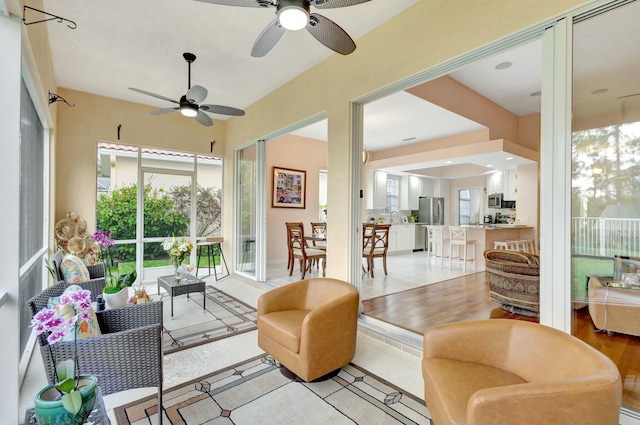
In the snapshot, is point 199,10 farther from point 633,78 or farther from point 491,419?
point 491,419

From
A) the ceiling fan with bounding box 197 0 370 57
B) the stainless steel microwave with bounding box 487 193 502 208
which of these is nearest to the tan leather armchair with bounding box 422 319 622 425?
the ceiling fan with bounding box 197 0 370 57

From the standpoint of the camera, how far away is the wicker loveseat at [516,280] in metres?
3.04

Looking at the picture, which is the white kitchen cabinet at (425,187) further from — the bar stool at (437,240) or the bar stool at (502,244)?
the bar stool at (502,244)

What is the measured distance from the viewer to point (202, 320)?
11.1ft

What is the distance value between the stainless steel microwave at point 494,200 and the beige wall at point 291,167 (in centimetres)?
487

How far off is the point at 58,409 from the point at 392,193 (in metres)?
8.46

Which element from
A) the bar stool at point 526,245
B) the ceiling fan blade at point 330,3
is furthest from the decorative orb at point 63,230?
the bar stool at point 526,245

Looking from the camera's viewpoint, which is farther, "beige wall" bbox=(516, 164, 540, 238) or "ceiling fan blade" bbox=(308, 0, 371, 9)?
"beige wall" bbox=(516, 164, 540, 238)

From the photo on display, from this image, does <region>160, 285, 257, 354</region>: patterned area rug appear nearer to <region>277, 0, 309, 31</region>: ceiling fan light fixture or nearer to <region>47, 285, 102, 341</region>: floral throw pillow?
<region>47, 285, 102, 341</region>: floral throw pillow

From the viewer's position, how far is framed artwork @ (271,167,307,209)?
22.1ft

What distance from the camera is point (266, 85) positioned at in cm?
446

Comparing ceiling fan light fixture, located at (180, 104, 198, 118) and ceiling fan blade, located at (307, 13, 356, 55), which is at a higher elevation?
ceiling fan blade, located at (307, 13, 356, 55)

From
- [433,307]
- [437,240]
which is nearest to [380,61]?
[433,307]

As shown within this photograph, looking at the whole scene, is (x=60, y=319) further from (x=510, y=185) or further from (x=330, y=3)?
(x=510, y=185)
